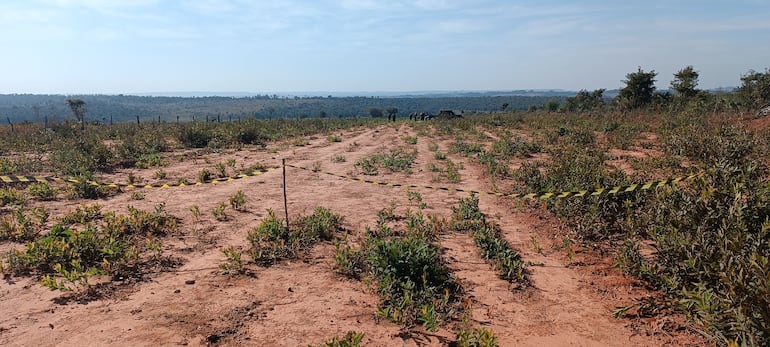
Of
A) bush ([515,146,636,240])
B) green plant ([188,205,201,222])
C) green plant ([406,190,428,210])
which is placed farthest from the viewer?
green plant ([406,190,428,210])

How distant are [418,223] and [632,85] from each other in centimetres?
3908

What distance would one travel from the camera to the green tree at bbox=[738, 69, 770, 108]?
23241 mm

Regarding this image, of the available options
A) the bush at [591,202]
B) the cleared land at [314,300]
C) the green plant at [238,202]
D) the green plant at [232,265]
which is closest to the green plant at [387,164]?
the green plant at [238,202]

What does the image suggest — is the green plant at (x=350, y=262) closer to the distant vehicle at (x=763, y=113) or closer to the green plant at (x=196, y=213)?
the green plant at (x=196, y=213)

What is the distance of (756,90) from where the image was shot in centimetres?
2548

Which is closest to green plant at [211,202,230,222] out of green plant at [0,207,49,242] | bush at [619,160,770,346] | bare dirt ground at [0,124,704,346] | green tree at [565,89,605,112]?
bare dirt ground at [0,124,704,346]

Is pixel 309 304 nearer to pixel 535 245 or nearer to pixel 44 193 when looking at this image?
pixel 535 245

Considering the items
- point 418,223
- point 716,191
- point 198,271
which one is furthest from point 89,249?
point 716,191

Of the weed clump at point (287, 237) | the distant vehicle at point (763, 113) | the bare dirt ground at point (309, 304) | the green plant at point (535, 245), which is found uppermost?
the distant vehicle at point (763, 113)

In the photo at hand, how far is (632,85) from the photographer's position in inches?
1491

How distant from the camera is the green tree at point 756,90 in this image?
76.2ft

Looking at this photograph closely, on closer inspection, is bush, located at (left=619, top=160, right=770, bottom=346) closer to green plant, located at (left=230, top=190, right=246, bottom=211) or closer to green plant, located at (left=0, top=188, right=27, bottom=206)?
green plant, located at (left=230, top=190, right=246, bottom=211)

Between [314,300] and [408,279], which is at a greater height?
[408,279]

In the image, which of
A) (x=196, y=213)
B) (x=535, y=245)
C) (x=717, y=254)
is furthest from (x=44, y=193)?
(x=717, y=254)
